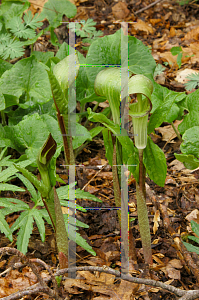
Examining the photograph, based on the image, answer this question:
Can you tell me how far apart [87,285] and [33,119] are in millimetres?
795

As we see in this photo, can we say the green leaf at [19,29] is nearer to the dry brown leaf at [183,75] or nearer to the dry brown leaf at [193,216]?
the dry brown leaf at [183,75]

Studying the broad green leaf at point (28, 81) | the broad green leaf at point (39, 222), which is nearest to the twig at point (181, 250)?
the broad green leaf at point (39, 222)

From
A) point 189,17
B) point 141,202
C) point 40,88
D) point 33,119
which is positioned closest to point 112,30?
point 189,17

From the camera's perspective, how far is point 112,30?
3000 millimetres

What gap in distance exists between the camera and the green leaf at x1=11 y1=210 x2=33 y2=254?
1.07m

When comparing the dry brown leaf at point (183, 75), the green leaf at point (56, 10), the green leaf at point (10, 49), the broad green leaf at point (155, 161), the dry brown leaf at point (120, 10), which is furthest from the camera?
the dry brown leaf at point (120, 10)

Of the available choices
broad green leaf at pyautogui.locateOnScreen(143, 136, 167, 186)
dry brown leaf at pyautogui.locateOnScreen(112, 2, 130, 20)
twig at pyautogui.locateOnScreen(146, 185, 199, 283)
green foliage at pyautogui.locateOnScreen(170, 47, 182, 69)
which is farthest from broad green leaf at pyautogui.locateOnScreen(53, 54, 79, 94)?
dry brown leaf at pyautogui.locateOnScreen(112, 2, 130, 20)

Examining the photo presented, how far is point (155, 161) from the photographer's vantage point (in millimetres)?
1005

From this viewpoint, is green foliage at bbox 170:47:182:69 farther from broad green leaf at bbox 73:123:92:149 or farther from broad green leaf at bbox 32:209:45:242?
broad green leaf at bbox 32:209:45:242

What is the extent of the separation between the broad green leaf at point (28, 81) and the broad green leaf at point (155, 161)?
2.62ft

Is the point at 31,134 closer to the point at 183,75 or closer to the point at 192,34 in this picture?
the point at 183,75

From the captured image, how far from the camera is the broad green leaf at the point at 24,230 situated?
3.51 feet

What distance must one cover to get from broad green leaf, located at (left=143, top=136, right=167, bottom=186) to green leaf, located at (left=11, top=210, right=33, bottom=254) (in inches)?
19.0

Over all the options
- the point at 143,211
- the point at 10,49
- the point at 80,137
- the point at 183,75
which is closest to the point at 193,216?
the point at 143,211
